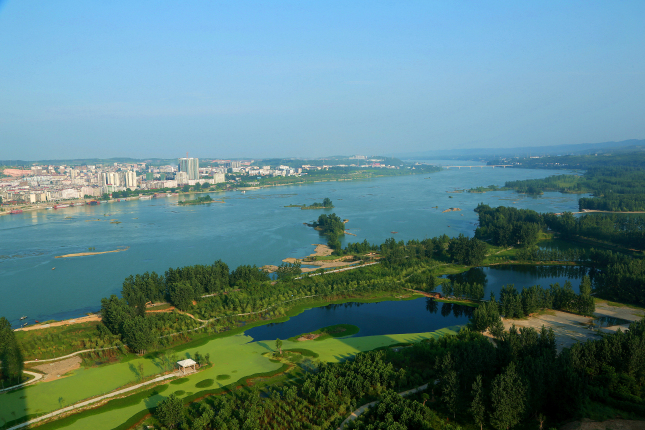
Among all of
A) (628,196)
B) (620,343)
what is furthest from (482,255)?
(628,196)

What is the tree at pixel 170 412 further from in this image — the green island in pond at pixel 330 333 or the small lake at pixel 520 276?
the small lake at pixel 520 276

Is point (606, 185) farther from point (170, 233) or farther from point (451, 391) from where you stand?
point (451, 391)

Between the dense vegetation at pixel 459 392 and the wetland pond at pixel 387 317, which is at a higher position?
the dense vegetation at pixel 459 392

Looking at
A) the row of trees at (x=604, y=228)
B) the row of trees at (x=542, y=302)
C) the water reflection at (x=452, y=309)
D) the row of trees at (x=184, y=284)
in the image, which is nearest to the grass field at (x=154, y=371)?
the water reflection at (x=452, y=309)

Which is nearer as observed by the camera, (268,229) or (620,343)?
(620,343)

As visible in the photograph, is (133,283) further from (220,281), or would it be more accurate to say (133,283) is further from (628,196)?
(628,196)
